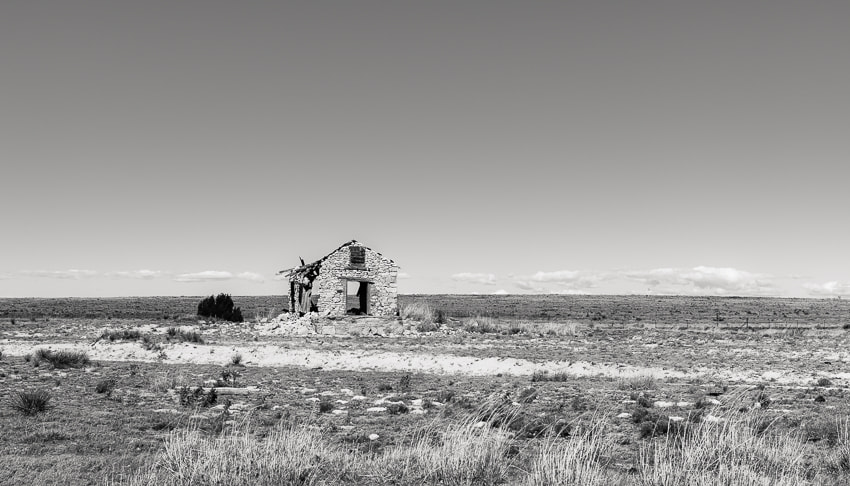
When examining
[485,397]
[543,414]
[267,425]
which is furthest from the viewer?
[485,397]

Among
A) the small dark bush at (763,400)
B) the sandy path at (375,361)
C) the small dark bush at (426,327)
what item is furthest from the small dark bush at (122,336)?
the small dark bush at (763,400)

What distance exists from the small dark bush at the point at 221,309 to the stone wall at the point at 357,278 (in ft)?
31.4

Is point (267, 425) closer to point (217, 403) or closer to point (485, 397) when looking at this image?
point (217, 403)

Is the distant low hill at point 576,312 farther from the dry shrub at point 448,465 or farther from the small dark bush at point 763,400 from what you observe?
the dry shrub at point 448,465

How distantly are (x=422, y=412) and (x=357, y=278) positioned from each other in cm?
2155

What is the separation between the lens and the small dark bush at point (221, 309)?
128 ft

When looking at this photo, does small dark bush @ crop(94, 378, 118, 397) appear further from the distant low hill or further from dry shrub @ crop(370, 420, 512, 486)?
the distant low hill

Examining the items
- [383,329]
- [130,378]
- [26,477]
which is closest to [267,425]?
[26,477]

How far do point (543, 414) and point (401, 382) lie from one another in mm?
4528

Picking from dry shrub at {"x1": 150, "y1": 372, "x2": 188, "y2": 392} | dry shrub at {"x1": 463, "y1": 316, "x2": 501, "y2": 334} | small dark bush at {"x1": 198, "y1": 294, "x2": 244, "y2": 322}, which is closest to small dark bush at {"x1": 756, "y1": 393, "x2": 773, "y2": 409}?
dry shrub at {"x1": 150, "y1": 372, "x2": 188, "y2": 392}

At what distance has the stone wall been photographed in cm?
A: 3170

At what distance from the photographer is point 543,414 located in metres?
10.7

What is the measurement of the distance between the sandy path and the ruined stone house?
8.79m

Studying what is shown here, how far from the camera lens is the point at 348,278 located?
32.1 m
